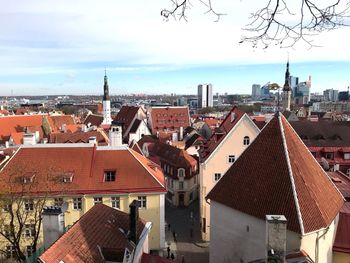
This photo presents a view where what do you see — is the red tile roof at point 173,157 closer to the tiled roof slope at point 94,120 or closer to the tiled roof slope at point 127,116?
the tiled roof slope at point 127,116

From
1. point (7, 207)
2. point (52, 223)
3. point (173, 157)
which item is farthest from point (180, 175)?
point (52, 223)

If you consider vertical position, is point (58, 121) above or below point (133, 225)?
above

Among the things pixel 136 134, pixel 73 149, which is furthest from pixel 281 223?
pixel 136 134

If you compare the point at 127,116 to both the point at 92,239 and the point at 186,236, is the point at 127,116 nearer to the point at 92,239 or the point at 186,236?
the point at 186,236

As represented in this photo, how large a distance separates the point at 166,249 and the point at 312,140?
20.4 metres

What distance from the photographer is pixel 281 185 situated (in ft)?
52.6

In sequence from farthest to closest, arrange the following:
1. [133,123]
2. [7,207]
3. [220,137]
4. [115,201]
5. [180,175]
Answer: [133,123]
[180,175]
[220,137]
[115,201]
[7,207]

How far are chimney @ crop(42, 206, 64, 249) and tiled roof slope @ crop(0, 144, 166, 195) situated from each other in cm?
856

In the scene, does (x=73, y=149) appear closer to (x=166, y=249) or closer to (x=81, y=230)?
(x=166, y=249)

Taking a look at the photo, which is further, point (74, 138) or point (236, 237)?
point (74, 138)

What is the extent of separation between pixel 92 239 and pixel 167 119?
180 feet

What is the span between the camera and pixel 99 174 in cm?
2541

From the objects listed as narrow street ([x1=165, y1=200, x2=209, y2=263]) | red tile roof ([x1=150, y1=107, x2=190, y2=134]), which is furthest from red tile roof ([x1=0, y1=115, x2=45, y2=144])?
narrow street ([x1=165, y1=200, x2=209, y2=263])

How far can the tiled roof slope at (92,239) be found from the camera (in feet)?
43.6
